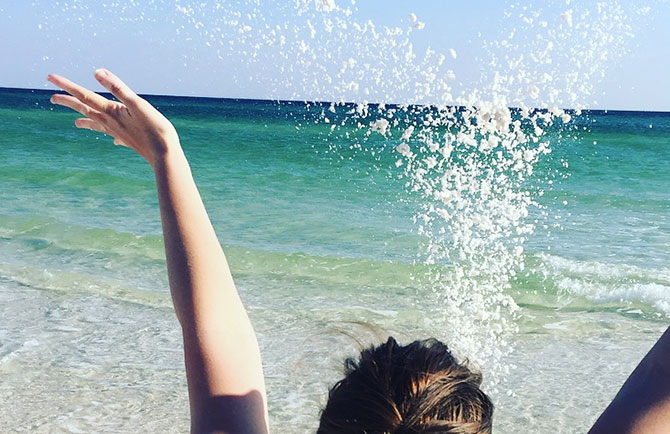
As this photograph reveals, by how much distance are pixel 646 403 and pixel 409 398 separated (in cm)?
32

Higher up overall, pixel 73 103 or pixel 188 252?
pixel 73 103

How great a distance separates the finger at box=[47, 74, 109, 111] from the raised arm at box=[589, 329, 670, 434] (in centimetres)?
102

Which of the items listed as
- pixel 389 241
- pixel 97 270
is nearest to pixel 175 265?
pixel 97 270

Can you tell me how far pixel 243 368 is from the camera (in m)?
1.22

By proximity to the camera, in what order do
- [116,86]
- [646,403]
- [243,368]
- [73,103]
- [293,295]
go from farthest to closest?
[293,295] < [73,103] < [116,86] < [243,368] < [646,403]

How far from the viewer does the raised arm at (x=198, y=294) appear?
1179 mm

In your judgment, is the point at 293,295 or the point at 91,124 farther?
the point at 293,295

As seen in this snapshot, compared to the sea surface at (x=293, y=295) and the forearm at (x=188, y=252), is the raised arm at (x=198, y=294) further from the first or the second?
the sea surface at (x=293, y=295)

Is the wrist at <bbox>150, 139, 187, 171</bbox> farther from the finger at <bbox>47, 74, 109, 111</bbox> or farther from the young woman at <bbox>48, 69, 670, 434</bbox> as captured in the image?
the finger at <bbox>47, 74, 109, 111</bbox>

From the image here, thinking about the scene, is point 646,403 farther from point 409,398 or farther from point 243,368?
point 243,368

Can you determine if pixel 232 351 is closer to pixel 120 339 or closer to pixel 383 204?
pixel 120 339

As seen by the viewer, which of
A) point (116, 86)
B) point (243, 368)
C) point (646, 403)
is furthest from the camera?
point (116, 86)

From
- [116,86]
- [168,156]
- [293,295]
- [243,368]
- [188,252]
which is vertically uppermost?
[116,86]

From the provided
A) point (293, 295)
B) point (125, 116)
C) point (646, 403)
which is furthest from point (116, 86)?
point (293, 295)
